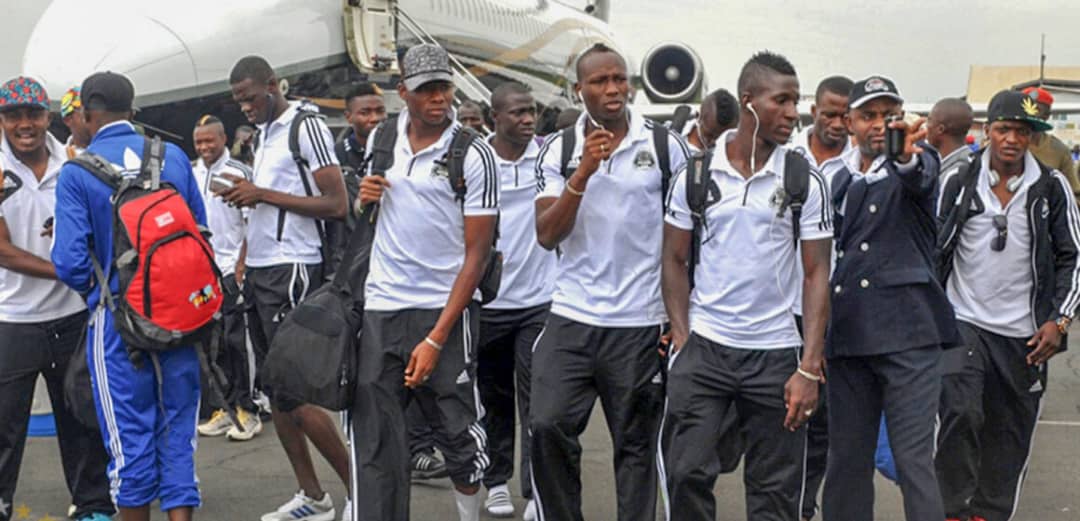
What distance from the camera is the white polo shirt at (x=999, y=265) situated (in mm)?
6141

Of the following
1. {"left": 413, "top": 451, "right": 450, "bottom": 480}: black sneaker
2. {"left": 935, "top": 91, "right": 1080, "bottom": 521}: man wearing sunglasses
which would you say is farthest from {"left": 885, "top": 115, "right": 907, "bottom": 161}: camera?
{"left": 413, "top": 451, "right": 450, "bottom": 480}: black sneaker

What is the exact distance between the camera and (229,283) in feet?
28.4

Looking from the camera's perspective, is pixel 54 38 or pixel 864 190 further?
pixel 54 38

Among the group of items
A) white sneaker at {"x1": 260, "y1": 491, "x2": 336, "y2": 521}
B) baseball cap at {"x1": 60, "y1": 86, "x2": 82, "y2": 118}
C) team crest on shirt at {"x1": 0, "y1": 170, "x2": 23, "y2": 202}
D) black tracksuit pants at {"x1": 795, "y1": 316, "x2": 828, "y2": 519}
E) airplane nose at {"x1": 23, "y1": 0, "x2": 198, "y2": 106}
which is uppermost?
airplane nose at {"x1": 23, "y1": 0, "x2": 198, "y2": 106}

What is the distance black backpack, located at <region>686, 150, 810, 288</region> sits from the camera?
16.3ft

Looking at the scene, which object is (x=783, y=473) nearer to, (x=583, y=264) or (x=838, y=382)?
(x=838, y=382)

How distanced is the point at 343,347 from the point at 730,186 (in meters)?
1.57

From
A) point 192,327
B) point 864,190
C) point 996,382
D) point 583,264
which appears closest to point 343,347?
point 192,327

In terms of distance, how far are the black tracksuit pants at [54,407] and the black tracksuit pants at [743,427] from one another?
2.80 metres

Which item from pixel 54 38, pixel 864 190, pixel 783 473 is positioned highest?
pixel 54 38

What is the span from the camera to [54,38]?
13.2 meters

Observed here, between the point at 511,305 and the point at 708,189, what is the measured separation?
2110 millimetres

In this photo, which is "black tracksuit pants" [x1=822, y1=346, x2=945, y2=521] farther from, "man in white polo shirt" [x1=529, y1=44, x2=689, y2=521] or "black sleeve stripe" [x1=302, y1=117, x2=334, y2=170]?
"black sleeve stripe" [x1=302, y1=117, x2=334, y2=170]

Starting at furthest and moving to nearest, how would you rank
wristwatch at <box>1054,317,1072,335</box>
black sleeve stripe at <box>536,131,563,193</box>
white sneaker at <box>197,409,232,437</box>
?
white sneaker at <box>197,409,232,437</box>, wristwatch at <box>1054,317,1072,335</box>, black sleeve stripe at <box>536,131,563,193</box>
